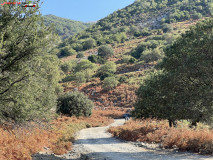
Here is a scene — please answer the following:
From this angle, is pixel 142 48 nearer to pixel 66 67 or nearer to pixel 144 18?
pixel 66 67

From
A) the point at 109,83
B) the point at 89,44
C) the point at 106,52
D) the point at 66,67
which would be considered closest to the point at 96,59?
the point at 106,52

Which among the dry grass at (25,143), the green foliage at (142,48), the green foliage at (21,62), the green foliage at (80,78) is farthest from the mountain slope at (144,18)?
the green foliage at (21,62)

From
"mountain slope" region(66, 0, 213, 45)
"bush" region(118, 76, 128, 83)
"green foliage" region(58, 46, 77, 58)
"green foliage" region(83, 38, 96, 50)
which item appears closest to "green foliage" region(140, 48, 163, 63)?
"bush" region(118, 76, 128, 83)

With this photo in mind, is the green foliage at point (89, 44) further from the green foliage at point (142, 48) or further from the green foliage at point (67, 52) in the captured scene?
the green foliage at point (142, 48)

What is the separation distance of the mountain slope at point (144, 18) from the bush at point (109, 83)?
250 feet

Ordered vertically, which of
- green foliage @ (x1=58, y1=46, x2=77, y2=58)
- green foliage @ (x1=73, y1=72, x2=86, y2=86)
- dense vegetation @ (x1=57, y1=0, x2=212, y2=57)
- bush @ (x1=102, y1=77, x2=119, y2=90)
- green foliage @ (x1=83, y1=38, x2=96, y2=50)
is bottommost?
bush @ (x1=102, y1=77, x2=119, y2=90)

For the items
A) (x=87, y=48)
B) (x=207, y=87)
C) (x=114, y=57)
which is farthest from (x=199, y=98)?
(x=87, y=48)

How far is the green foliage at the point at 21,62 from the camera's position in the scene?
895 cm

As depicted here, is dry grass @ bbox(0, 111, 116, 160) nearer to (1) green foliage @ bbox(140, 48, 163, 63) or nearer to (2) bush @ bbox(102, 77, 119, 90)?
(2) bush @ bbox(102, 77, 119, 90)

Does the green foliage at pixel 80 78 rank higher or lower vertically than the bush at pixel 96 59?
lower

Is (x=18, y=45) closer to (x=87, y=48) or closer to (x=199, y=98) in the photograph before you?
(x=199, y=98)

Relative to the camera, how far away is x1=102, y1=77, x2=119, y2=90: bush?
200ft

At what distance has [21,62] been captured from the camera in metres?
9.68

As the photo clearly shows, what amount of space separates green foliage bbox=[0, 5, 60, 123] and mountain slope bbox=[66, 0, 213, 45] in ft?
414
